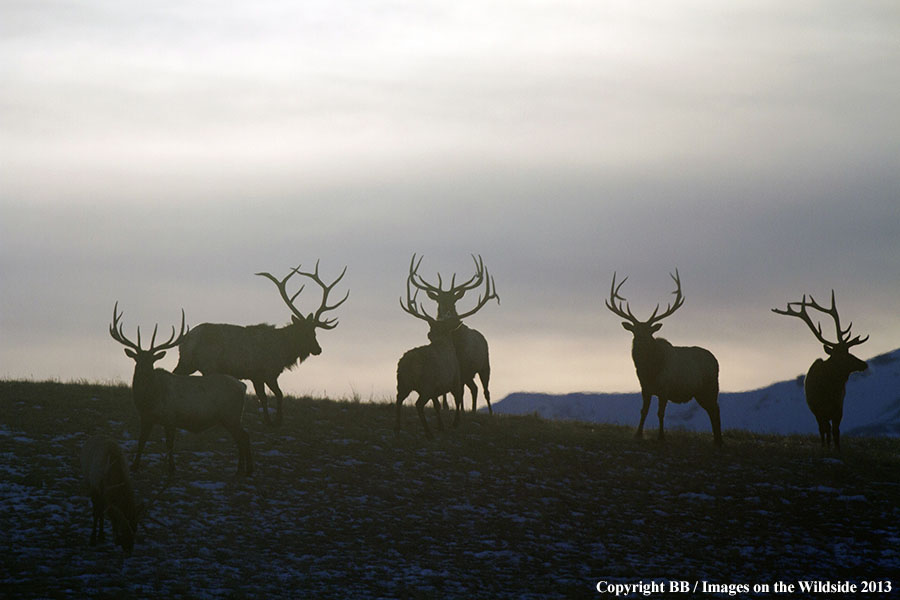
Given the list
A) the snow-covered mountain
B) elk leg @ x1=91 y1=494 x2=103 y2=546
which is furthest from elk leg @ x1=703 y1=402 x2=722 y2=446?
the snow-covered mountain

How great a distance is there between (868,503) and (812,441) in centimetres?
572

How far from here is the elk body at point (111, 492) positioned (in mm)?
13008

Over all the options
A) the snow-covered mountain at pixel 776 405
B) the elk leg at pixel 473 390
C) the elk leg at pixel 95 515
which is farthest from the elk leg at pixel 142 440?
the snow-covered mountain at pixel 776 405

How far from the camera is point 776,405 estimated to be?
387ft

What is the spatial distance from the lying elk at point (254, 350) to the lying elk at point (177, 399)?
2.71 metres

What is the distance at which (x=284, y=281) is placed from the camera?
21047mm

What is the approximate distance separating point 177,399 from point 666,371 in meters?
9.72

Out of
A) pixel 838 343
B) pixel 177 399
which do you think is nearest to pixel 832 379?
pixel 838 343

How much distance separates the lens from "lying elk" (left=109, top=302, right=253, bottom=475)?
51.9 feet

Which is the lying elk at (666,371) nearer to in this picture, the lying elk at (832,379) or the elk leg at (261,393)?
the lying elk at (832,379)

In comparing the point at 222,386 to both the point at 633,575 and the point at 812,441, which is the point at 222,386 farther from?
the point at 812,441

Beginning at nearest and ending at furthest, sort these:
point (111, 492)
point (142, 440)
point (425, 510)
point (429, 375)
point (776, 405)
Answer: point (111, 492), point (425, 510), point (142, 440), point (429, 375), point (776, 405)

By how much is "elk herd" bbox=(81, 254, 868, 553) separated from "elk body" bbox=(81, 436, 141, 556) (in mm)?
2308

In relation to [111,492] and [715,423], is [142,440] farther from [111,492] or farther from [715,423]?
[715,423]
